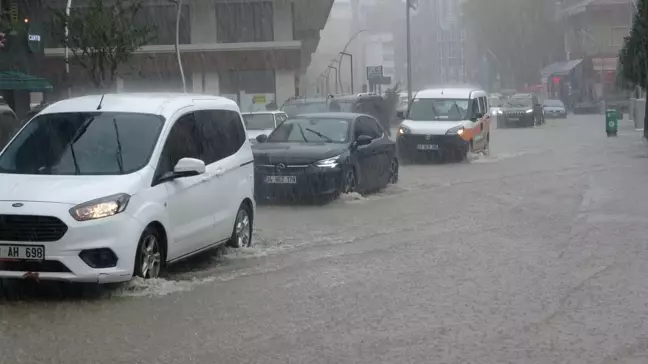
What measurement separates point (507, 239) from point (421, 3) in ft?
449

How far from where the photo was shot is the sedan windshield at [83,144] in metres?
9.14

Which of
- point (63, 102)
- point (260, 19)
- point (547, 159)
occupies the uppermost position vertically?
point (260, 19)

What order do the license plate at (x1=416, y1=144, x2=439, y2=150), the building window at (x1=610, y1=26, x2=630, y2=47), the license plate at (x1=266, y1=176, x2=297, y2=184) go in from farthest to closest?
the building window at (x1=610, y1=26, x2=630, y2=47) < the license plate at (x1=416, y1=144, x2=439, y2=150) < the license plate at (x1=266, y1=176, x2=297, y2=184)

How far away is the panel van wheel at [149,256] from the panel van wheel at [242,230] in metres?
1.88

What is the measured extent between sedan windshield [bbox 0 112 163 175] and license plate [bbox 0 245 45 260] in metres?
1.01

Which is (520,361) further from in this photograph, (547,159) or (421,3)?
(421,3)

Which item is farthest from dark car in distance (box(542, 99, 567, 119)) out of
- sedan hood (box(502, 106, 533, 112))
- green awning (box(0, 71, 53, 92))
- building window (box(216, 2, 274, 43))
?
green awning (box(0, 71, 53, 92))

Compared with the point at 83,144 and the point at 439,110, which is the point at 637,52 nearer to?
the point at 439,110

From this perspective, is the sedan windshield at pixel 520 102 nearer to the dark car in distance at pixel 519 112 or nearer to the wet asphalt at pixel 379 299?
the dark car in distance at pixel 519 112

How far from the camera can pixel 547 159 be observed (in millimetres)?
27016

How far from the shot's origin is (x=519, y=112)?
173ft

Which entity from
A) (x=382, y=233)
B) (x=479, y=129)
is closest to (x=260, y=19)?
(x=479, y=129)

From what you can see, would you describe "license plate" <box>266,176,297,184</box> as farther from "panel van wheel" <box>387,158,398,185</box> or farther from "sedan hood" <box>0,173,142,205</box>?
"sedan hood" <box>0,173,142,205</box>

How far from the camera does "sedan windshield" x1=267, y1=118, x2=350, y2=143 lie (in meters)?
17.1
